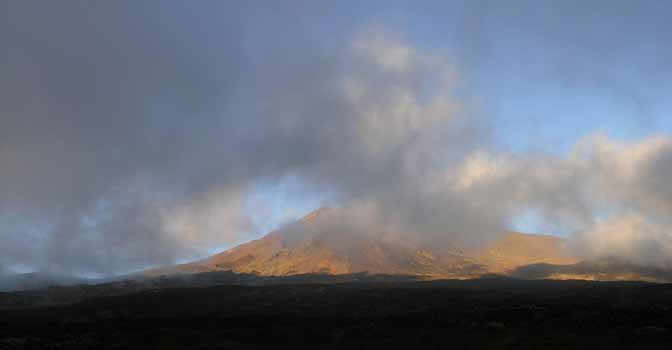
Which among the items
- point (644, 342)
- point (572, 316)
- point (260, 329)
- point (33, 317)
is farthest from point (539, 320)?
point (33, 317)

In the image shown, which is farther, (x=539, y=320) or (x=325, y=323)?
(x=325, y=323)

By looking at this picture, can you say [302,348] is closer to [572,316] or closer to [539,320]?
[539,320]

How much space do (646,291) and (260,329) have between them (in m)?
141

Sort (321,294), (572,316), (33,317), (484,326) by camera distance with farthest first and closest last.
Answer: (321,294)
(33,317)
(572,316)
(484,326)

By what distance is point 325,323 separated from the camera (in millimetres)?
110125

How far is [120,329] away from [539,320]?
9504 cm

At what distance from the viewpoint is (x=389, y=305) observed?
14862 cm

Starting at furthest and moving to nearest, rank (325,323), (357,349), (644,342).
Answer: (325,323), (357,349), (644,342)

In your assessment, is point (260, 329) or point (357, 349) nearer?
point (357, 349)

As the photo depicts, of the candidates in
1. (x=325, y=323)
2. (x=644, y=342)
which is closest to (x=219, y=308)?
(x=325, y=323)

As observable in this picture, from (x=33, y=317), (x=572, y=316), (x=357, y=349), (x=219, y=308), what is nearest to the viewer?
(x=357, y=349)

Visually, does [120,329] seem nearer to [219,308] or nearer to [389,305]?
[219,308]

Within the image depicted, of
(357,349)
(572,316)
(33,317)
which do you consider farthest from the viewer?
(33,317)

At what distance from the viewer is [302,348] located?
85.4 m
